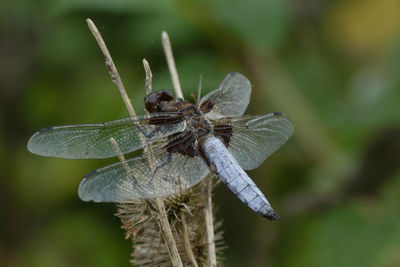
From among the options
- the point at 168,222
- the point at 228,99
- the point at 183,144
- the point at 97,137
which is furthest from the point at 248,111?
the point at 168,222

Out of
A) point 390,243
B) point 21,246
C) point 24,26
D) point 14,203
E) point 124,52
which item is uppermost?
point 24,26

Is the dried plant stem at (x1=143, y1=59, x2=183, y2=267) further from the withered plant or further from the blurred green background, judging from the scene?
the blurred green background

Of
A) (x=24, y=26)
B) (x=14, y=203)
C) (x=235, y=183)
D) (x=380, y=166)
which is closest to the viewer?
(x=235, y=183)

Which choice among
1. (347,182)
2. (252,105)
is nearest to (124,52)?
(252,105)

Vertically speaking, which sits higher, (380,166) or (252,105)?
(252,105)

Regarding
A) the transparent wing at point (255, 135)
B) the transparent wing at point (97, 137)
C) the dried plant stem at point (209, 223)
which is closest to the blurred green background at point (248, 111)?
the transparent wing at point (255, 135)

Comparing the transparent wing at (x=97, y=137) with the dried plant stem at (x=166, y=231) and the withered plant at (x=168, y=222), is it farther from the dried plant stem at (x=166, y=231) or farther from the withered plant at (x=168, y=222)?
the dried plant stem at (x=166, y=231)

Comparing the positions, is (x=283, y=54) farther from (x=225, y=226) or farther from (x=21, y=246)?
(x=21, y=246)

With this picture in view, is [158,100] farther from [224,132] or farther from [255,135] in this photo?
[255,135]
